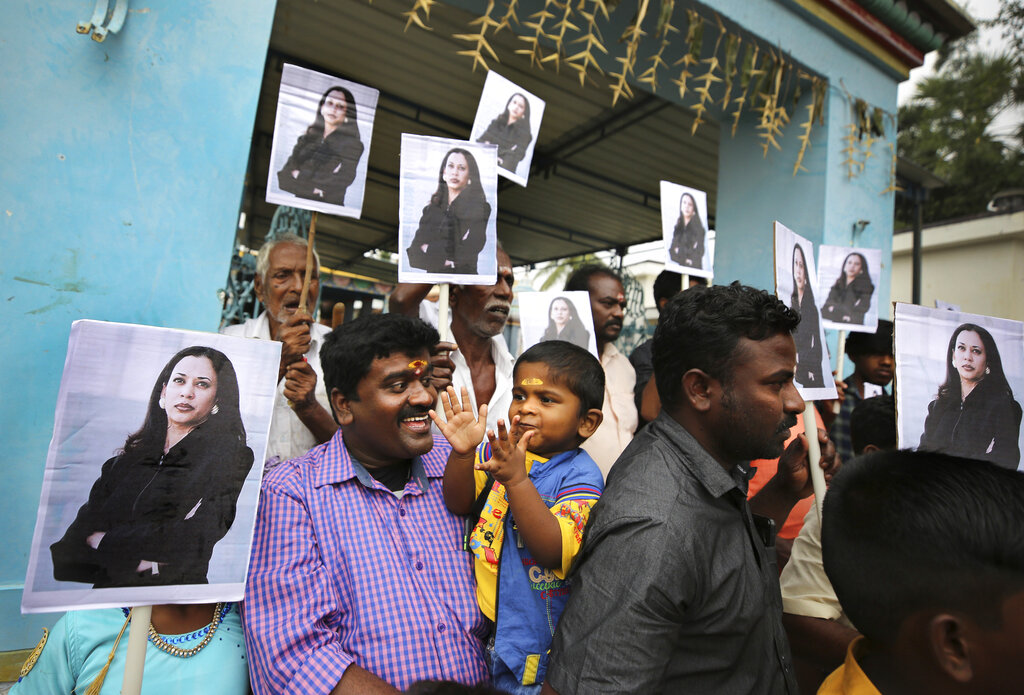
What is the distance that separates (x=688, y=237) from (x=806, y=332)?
41.3 inches

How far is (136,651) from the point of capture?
1.25 metres

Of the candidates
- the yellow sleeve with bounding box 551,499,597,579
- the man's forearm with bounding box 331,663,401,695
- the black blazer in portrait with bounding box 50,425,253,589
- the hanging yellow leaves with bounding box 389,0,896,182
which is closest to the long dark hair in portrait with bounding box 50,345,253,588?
the black blazer in portrait with bounding box 50,425,253,589

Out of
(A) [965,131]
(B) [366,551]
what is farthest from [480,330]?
Result: (A) [965,131]

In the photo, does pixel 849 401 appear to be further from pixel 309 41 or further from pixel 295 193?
pixel 309 41

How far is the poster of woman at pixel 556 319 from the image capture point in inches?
112

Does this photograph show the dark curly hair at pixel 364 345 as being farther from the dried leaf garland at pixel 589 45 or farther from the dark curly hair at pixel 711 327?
the dried leaf garland at pixel 589 45

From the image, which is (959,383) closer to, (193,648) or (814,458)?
(814,458)

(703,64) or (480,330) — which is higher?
(703,64)

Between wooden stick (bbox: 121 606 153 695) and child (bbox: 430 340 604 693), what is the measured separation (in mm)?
795

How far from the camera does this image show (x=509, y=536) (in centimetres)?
168

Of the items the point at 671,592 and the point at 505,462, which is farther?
the point at 505,462

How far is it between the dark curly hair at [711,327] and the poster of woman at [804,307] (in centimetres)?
82

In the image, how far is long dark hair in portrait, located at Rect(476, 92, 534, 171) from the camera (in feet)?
8.81

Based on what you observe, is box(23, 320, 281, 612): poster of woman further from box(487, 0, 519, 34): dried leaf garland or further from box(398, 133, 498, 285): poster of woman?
box(487, 0, 519, 34): dried leaf garland
